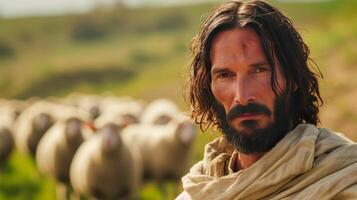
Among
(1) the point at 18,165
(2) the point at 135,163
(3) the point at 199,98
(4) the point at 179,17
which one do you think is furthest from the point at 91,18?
(3) the point at 199,98

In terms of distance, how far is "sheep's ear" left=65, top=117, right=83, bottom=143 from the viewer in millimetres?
13914

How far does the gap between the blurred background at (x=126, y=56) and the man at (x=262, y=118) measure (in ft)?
1.86

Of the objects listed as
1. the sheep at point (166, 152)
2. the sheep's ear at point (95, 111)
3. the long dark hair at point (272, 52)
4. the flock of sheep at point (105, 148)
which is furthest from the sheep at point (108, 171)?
the sheep's ear at point (95, 111)

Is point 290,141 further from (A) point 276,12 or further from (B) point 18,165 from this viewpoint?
(B) point 18,165

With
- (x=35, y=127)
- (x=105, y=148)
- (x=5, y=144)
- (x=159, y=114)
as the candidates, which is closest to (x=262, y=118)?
(x=105, y=148)

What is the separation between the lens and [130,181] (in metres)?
12.0

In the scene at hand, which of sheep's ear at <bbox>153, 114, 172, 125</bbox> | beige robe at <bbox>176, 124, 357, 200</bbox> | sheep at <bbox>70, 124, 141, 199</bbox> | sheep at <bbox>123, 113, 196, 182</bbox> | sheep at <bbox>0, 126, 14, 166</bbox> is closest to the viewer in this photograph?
beige robe at <bbox>176, 124, 357, 200</bbox>

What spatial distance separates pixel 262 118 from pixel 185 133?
37.0ft

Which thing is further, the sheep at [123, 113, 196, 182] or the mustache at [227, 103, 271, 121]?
the sheep at [123, 113, 196, 182]

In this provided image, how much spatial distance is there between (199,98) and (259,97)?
465mm

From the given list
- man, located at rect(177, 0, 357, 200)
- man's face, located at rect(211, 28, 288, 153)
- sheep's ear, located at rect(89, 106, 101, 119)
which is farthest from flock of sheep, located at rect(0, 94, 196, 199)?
man's face, located at rect(211, 28, 288, 153)

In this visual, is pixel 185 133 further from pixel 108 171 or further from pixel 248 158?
pixel 248 158

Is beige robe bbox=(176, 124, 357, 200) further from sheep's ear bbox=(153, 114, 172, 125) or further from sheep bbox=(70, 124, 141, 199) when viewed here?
sheep's ear bbox=(153, 114, 172, 125)

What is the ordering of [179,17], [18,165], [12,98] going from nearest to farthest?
[18,165] → [12,98] → [179,17]
